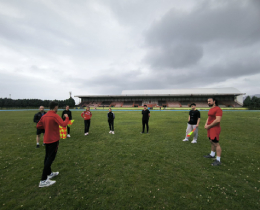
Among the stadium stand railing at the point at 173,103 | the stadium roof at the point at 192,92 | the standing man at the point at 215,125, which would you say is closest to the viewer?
the standing man at the point at 215,125

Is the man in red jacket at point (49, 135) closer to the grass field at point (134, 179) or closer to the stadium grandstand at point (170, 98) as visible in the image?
the grass field at point (134, 179)

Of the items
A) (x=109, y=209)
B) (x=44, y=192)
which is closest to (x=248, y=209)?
(x=109, y=209)

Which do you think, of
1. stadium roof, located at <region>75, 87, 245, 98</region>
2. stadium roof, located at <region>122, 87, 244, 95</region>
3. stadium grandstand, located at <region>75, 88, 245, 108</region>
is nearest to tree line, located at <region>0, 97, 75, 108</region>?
stadium grandstand, located at <region>75, 88, 245, 108</region>

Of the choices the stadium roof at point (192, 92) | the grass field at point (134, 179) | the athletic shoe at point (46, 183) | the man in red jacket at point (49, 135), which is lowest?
the grass field at point (134, 179)

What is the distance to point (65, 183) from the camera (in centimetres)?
346

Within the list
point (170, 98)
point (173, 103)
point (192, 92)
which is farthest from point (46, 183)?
point (192, 92)

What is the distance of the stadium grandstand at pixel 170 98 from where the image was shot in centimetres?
5769

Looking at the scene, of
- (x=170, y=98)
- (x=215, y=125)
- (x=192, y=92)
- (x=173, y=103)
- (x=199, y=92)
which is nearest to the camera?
(x=215, y=125)

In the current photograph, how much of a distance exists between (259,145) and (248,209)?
6015 mm

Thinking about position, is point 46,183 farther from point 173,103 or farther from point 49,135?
point 173,103

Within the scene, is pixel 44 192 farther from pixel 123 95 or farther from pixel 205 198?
pixel 123 95

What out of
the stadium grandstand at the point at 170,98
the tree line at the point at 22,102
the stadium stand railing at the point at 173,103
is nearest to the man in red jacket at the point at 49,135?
the stadium grandstand at the point at 170,98

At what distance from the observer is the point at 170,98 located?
206ft

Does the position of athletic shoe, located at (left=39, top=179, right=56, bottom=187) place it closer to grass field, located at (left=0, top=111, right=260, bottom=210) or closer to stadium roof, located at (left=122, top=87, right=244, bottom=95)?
grass field, located at (left=0, top=111, right=260, bottom=210)
